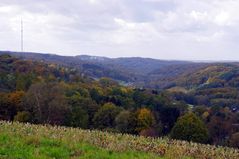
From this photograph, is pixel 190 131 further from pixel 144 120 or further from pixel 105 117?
pixel 105 117

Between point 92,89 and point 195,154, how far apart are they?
77.1 metres

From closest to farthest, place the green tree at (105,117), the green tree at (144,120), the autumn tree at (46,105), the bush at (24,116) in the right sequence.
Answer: the bush at (24,116) → the autumn tree at (46,105) → the green tree at (144,120) → the green tree at (105,117)

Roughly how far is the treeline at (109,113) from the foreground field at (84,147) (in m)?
34.4

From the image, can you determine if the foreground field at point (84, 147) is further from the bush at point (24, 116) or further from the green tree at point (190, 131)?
the bush at point (24, 116)

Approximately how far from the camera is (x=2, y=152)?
29.8ft

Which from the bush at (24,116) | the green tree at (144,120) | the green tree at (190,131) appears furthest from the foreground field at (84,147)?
the green tree at (144,120)

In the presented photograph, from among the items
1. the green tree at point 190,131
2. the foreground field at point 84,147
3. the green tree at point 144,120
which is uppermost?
the foreground field at point 84,147

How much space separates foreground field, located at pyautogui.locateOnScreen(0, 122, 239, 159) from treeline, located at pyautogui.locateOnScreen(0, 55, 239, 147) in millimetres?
34378

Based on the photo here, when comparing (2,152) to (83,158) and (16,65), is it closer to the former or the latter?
(83,158)

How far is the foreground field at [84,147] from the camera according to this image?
31.1 ft

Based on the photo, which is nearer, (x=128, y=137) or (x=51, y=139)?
(x=51, y=139)

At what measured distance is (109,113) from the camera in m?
67.6

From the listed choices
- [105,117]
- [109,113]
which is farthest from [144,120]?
[105,117]

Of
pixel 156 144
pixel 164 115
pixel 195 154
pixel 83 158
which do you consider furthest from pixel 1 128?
pixel 164 115
